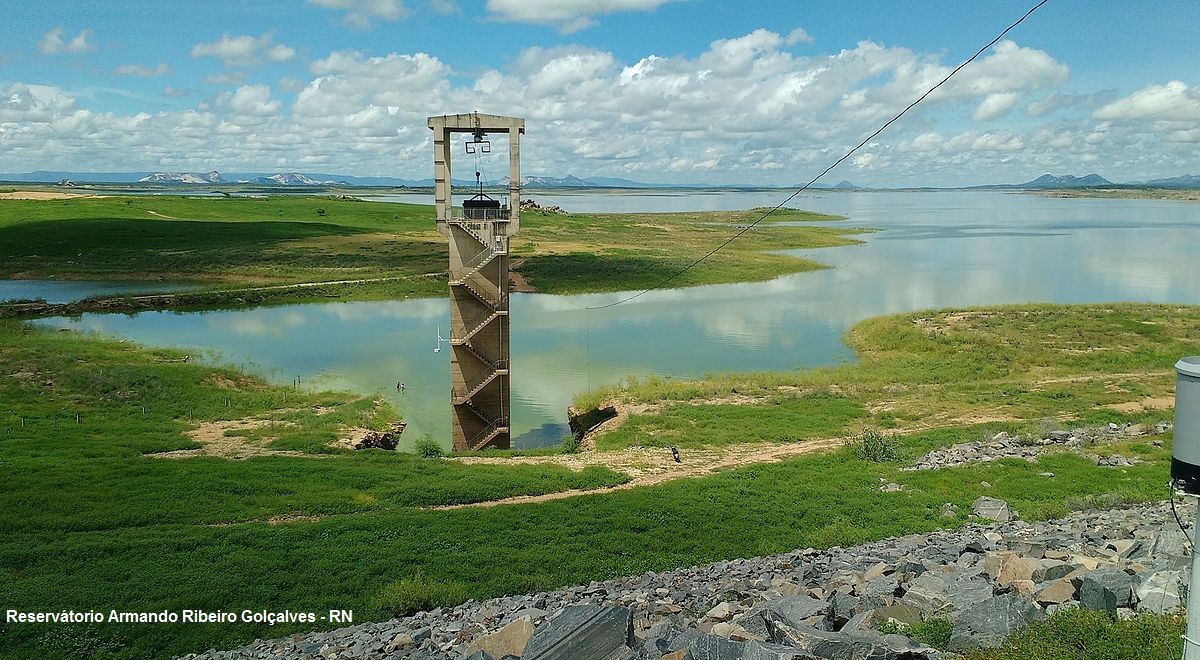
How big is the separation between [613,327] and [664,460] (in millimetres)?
27390

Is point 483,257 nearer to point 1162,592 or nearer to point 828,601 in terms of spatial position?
point 828,601

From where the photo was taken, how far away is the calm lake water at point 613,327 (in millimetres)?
36250

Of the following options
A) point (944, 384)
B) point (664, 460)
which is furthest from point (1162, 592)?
point (944, 384)

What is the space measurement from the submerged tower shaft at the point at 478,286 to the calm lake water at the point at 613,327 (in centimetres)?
249

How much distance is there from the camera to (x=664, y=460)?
883 inches

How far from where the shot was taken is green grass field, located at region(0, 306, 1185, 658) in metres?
12.8

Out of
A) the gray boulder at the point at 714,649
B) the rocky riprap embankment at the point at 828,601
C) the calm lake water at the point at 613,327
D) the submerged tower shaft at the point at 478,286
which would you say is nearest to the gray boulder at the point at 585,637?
the rocky riprap embankment at the point at 828,601

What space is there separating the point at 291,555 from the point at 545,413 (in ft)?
60.1

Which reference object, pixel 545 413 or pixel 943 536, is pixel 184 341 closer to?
pixel 545 413

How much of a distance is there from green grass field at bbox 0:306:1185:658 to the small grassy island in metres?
0.06

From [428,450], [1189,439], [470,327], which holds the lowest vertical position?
[428,450]

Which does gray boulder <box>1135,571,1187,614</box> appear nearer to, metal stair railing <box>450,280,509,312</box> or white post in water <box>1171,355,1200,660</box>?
white post in water <box>1171,355,1200,660</box>

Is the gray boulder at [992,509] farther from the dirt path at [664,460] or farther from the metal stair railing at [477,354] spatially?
the metal stair railing at [477,354]

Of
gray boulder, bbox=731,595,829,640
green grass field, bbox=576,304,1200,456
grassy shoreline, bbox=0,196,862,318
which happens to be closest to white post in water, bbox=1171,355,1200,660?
gray boulder, bbox=731,595,829,640
